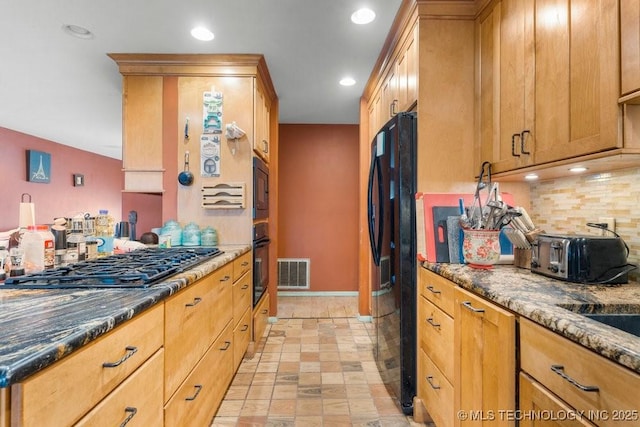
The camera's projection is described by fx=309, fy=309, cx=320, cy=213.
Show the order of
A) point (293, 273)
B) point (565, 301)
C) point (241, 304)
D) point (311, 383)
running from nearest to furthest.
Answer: point (565, 301), point (311, 383), point (241, 304), point (293, 273)

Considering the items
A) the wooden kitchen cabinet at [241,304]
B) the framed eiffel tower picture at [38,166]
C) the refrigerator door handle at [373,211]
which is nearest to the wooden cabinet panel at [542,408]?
the refrigerator door handle at [373,211]

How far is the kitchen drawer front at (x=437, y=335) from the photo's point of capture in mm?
1407

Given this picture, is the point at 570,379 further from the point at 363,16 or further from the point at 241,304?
the point at 363,16

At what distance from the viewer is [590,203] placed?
144 cm

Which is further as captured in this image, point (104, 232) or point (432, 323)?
point (104, 232)

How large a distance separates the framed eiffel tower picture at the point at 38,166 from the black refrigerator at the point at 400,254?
6.41 metres

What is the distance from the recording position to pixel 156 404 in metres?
1.06

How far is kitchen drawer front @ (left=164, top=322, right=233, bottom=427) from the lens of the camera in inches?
48.6

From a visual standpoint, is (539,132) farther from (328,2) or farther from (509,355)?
(328,2)

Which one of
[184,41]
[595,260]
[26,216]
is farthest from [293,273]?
[595,260]

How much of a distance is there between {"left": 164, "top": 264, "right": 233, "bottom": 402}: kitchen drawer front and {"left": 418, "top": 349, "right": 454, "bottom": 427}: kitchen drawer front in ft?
3.81

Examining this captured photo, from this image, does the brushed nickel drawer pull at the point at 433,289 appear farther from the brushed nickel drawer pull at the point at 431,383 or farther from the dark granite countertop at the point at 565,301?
the brushed nickel drawer pull at the point at 431,383

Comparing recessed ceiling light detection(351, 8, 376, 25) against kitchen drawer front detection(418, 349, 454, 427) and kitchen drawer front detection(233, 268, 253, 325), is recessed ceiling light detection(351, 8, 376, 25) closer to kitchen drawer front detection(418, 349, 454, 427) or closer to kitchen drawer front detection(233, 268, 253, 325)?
kitchen drawer front detection(233, 268, 253, 325)

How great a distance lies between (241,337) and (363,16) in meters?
2.38
